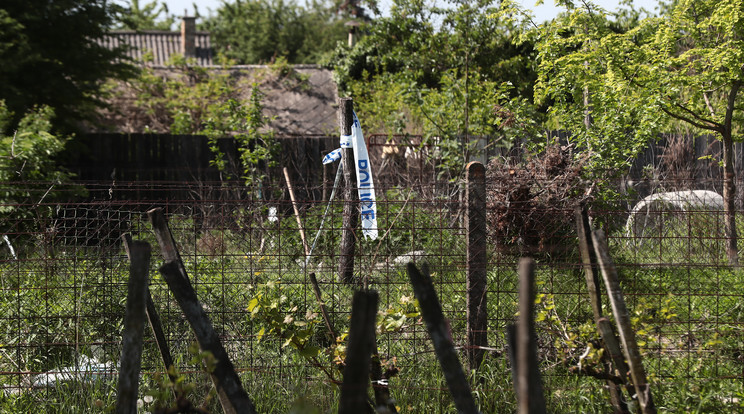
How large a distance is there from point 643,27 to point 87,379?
609 centimetres

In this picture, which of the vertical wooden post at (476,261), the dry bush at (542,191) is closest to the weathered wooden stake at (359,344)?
the vertical wooden post at (476,261)

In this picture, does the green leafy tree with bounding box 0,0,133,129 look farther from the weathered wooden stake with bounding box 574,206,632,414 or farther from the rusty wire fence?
the weathered wooden stake with bounding box 574,206,632,414

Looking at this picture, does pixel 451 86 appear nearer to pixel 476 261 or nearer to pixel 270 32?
pixel 476 261

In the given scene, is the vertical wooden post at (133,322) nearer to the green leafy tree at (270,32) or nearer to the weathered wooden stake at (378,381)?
the weathered wooden stake at (378,381)

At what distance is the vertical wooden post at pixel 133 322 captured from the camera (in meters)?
2.18

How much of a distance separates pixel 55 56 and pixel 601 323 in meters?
11.0

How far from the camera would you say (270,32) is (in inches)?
1336

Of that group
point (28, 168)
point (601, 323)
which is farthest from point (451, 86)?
point (601, 323)

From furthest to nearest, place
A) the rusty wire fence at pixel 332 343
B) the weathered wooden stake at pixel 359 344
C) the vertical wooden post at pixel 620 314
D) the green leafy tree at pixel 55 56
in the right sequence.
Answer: the green leafy tree at pixel 55 56 → the rusty wire fence at pixel 332 343 → the vertical wooden post at pixel 620 314 → the weathered wooden stake at pixel 359 344

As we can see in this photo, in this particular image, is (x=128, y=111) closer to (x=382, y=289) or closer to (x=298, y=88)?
(x=298, y=88)

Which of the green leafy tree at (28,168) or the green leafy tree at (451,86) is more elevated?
the green leafy tree at (451,86)

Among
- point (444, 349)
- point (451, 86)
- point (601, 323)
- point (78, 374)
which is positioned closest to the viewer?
point (444, 349)

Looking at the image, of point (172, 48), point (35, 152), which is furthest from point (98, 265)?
point (172, 48)

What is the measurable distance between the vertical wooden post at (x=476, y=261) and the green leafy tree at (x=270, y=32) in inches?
1113
